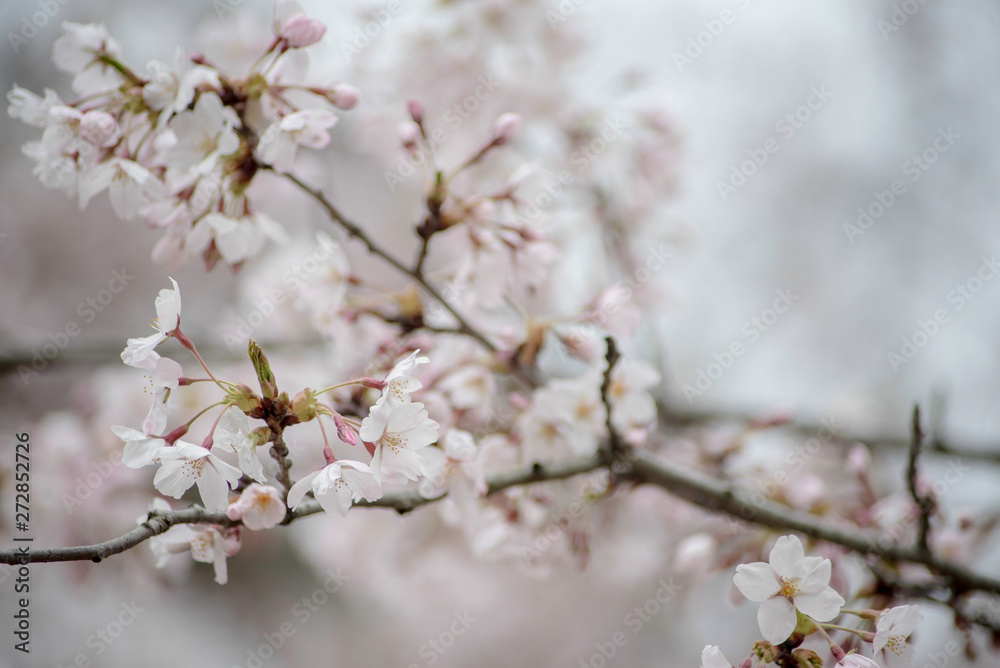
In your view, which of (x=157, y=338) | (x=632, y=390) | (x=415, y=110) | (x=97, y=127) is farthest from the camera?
(x=632, y=390)

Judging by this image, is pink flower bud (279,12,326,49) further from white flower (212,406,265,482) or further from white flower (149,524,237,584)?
white flower (149,524,237,584)

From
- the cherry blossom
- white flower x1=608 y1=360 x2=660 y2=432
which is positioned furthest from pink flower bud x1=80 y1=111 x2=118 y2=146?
white flower x1=608 y1=360 x2=660 y2=432

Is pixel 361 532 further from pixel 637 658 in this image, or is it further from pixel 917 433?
pixel 637 658

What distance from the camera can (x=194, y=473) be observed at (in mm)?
684

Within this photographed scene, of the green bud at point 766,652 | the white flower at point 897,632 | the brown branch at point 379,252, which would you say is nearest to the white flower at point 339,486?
the brown branch at point 379,252

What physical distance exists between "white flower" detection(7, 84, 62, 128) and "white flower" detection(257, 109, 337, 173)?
0.89ft

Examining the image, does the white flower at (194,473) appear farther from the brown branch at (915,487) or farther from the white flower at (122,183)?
the brown branch at (915,487)

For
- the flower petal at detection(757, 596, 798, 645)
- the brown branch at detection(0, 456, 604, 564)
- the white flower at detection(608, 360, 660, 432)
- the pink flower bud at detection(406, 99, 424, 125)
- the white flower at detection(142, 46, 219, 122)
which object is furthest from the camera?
the white flower at detection(608, 360, 660, 432)

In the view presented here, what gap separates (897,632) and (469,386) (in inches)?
26.1

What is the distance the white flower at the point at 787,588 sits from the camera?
2.31ft

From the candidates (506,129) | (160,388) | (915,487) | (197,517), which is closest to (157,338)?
(160,388)

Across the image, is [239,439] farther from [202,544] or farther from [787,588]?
[787,588]

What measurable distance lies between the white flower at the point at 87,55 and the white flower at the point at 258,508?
2.04 feet

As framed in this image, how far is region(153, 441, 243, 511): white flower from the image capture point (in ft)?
2.16
